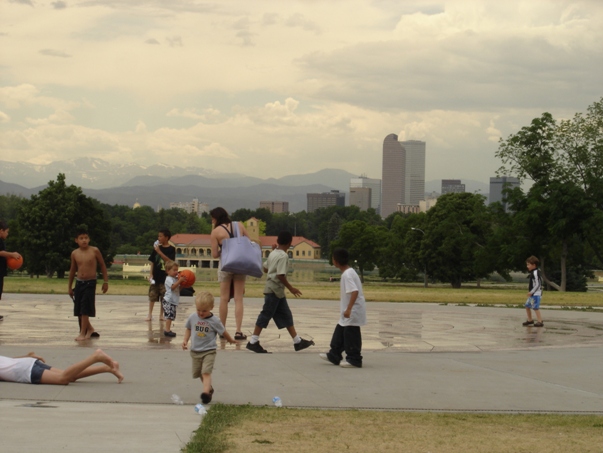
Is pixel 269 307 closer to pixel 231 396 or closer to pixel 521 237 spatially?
pixel 231 396

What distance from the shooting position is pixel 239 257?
13.1 m

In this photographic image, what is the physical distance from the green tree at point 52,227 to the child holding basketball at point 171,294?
5886 centimetres

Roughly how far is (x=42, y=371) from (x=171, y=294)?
5801mm

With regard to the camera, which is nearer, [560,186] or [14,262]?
[14,262]

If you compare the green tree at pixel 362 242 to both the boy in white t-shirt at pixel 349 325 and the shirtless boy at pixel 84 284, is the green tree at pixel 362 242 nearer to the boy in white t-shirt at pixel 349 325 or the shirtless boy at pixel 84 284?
the shirtless boy at pixel 84 284

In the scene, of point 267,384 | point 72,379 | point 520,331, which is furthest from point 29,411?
point 520,331

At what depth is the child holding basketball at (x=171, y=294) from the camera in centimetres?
1451

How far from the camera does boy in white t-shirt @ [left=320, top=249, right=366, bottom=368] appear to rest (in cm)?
1141

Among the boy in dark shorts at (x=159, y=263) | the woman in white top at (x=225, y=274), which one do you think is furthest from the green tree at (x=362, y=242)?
the woman in white top at (x=225, y=274)

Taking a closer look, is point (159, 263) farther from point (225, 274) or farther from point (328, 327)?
point (328, 327)

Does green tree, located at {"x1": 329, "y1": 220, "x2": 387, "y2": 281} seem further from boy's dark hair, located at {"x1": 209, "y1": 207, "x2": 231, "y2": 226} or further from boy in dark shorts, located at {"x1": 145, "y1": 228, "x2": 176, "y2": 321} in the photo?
boy's dark hair, located at {"x1": 209, "y1": 207, "x2": 231, "y2": 226}

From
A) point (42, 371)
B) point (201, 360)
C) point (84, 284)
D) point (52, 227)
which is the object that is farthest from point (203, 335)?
point (52, 227)

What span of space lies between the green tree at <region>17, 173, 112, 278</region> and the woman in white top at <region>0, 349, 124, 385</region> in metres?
64.6

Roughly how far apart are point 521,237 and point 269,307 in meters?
52.8
